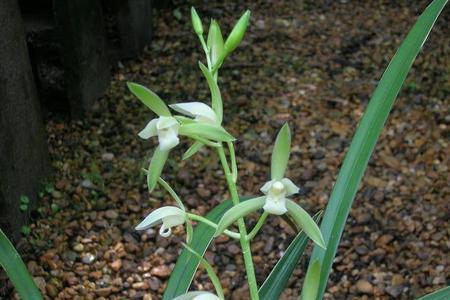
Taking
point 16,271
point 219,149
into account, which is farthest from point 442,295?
point 16,271

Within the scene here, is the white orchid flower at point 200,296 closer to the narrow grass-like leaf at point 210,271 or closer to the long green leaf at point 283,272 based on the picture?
the narrow grass-like leaf at point 210,271

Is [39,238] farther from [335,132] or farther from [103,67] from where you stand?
[335,132]

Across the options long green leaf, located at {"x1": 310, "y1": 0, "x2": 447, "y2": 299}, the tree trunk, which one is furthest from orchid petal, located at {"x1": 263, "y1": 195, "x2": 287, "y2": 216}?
the tree trunk

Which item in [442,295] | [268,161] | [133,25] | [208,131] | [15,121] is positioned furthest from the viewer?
[133,25]

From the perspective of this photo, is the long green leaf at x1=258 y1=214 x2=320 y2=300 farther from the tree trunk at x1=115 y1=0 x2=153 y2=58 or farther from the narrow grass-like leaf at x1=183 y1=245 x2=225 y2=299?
the tree trunk at x1=115 y1=0 x2=153 y2=58

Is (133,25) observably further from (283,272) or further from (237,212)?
(237,212)

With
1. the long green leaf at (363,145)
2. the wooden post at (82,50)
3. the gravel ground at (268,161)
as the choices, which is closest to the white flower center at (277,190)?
the long green leaf at (363,145)
